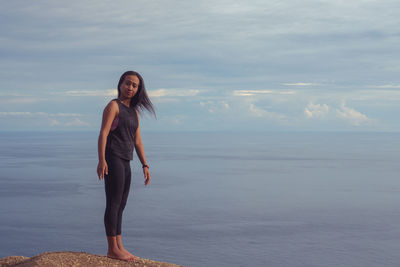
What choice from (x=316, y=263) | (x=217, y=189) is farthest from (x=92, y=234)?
(x=217, y=189)

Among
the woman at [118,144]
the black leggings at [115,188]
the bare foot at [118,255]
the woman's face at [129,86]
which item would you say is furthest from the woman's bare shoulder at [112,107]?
the bare foot at [118,255]

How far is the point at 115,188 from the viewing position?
270 inches

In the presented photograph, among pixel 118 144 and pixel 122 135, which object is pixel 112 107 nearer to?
pixel 122 135

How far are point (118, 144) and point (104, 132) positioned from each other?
0.33 m

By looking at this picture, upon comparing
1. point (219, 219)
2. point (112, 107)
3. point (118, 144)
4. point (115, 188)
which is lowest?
point (219, 219)

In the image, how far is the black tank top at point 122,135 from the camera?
6.87 meters

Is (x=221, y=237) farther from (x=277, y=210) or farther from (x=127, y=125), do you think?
(x=127, y=125)

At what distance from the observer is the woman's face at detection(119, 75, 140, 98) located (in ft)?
23.0

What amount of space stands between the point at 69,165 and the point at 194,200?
37859 mm

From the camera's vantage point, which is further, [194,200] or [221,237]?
[194,200]

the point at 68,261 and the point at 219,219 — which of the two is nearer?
the point at 68,261

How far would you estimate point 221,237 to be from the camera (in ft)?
118

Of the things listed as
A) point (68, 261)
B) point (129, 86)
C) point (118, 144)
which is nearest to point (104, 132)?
point (118, 144)

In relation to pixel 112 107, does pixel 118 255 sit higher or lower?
lower
